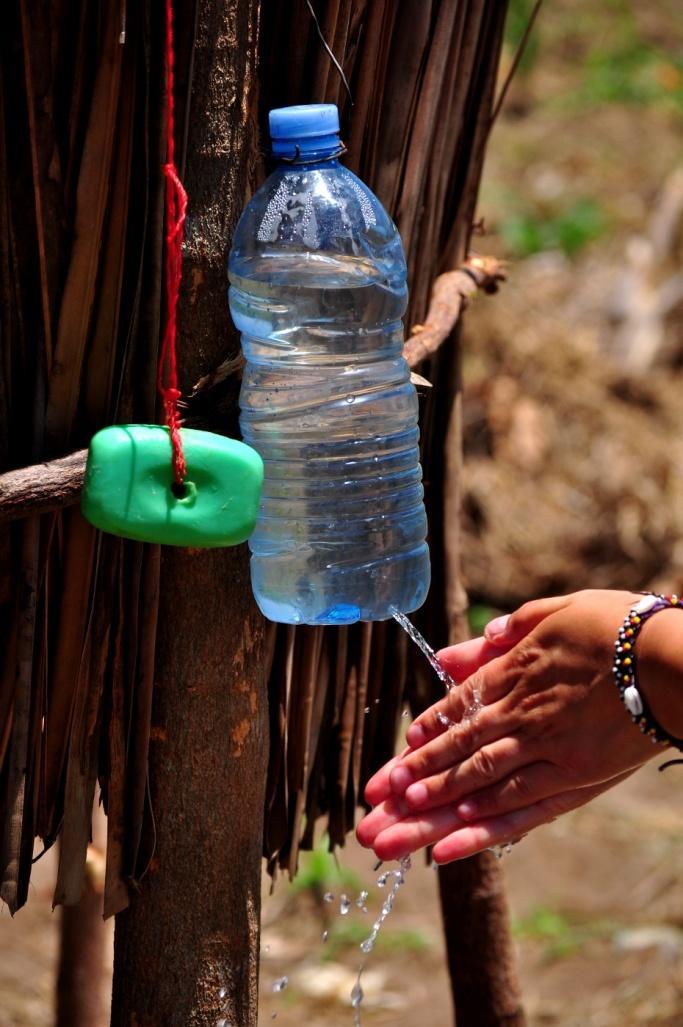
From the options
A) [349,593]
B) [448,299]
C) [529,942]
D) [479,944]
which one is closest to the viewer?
[349,593]

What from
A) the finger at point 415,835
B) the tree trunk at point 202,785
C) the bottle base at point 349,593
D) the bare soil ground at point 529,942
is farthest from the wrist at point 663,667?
the bare soil ground at point 529,942

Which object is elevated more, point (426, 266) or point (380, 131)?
point (380, 131)

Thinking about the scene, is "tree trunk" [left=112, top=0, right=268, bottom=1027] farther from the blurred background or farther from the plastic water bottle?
the blurred background

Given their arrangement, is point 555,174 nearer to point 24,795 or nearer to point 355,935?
point 355,935

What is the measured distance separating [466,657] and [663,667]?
415 millimetres

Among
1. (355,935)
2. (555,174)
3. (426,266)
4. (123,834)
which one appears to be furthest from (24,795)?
(555,174)

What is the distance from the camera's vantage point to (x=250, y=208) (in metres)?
1.67

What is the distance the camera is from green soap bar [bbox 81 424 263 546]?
4.95 feet

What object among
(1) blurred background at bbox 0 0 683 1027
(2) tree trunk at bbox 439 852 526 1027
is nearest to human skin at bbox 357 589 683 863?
(1) blurred background at bbox 0 0 683 1027

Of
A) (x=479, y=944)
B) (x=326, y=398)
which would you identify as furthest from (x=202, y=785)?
(x=479, y=944)

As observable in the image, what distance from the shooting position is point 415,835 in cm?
173

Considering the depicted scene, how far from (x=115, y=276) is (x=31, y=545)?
14.6 inches

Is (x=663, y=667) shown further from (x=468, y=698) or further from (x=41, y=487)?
(x=41, y=487)

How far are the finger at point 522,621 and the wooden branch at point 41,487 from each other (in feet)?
2.00
